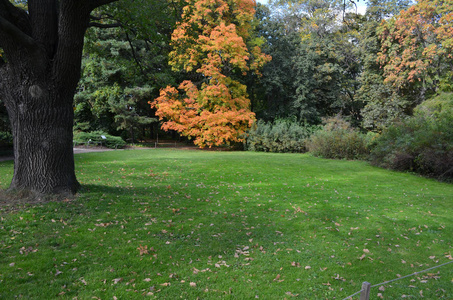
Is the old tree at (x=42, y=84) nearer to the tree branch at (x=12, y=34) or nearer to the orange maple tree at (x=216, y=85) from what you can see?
the tree branch at (x=12, y=34)

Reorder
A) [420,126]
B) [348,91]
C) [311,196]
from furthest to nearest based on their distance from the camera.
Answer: [348,91], [420,126], [311,196]

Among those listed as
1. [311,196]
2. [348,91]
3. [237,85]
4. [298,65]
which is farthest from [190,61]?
[311,196]

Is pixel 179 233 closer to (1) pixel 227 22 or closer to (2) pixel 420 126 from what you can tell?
(2) pixel 420 126

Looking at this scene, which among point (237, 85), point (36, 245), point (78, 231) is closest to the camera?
point (36, 245)

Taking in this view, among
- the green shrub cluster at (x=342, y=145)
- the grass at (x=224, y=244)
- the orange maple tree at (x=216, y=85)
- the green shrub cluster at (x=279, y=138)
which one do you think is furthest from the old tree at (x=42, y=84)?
the green shrub cluster at (x=279, y=138)

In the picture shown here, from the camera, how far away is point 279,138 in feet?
76.4

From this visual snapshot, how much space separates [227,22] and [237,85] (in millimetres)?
5520

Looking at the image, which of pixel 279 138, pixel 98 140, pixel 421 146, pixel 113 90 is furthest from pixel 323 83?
pixel 98 140

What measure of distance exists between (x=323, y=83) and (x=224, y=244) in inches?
1046

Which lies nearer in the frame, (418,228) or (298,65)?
(418,228)

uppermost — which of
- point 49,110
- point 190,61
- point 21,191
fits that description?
point 190,61

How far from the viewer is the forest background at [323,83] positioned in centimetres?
1410

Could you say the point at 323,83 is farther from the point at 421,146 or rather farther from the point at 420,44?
the point at 421,146

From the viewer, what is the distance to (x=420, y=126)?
12977mm
